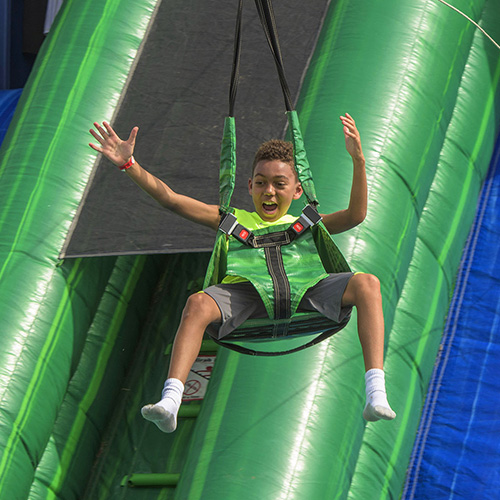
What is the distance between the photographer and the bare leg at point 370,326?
2691 mm

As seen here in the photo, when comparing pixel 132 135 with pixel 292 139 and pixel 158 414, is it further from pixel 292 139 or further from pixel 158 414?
pixel 158 414

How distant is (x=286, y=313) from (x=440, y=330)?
5.18 ft

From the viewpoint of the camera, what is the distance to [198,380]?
446 cm

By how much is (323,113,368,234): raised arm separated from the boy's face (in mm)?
163

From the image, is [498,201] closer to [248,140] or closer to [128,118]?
[248,140]

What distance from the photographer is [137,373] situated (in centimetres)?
469

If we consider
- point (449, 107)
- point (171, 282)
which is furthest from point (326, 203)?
point (171, 282)

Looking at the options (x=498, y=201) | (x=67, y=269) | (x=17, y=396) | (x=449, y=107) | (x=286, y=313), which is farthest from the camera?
(x=498, y=201)

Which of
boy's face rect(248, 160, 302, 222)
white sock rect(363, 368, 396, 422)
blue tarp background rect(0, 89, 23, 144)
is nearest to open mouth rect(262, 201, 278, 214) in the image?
boy's face rect(248, 160, 302, 222)

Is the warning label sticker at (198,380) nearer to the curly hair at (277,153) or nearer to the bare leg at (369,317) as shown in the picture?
the curly hair at (277,153)

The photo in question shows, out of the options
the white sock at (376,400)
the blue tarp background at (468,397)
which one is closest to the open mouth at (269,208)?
the white sock at (376,400)

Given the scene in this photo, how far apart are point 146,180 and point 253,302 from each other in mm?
519

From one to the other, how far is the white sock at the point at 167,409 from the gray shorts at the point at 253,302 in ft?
0.93

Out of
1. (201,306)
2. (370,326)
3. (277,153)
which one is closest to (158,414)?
(201,306)
